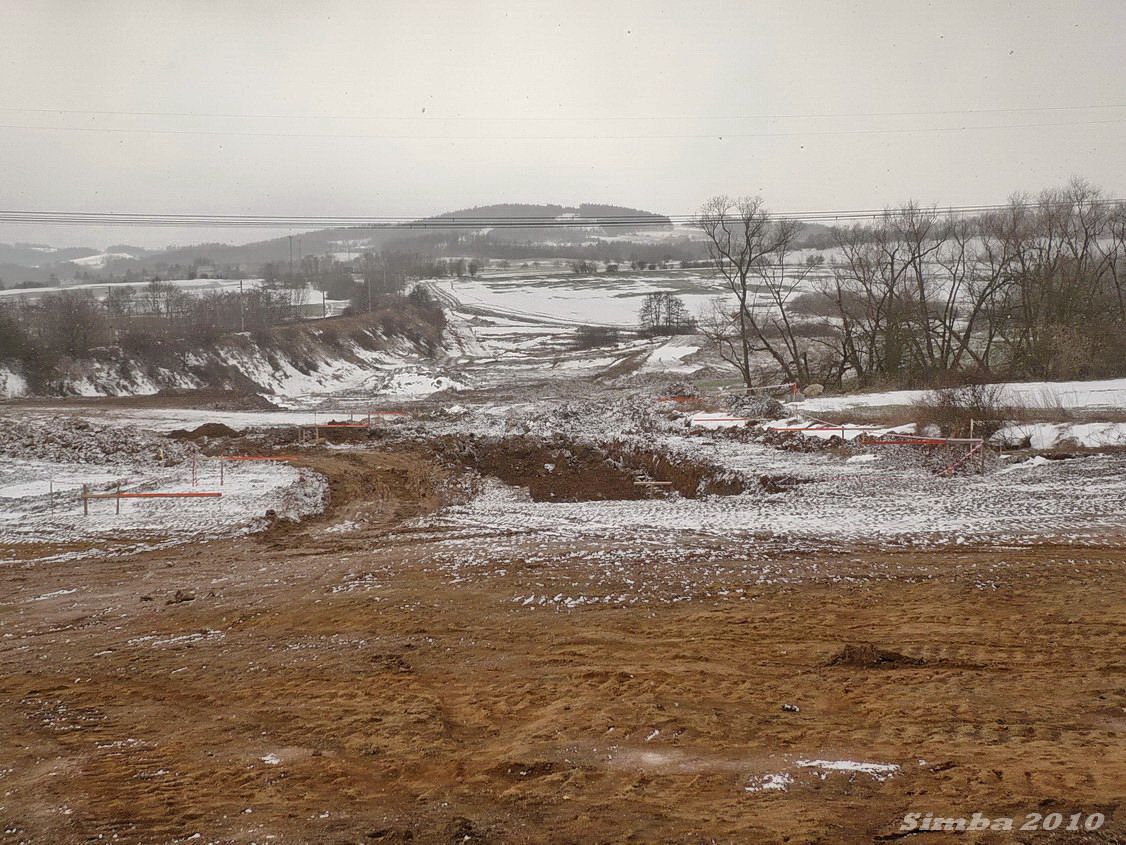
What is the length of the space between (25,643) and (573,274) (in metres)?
127

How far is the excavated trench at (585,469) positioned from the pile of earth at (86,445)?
878 cm

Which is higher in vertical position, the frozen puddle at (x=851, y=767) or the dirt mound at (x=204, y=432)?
the dirt mound at (x=204, y=432)

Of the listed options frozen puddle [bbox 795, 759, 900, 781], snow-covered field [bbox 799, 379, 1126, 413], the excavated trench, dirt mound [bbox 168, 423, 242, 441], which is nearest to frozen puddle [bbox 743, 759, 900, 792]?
frozen puddle [bbox 795, 759, 900, 781]

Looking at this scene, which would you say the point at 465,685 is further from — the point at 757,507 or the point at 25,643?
the point at 757,507

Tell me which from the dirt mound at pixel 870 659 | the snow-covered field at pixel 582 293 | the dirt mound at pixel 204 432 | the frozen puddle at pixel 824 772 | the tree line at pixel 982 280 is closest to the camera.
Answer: the frozen puddle at pixel 824 772

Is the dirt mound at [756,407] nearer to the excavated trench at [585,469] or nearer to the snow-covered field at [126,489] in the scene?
the excavated trench at [585,469]

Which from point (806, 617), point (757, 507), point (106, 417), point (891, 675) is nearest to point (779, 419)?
point (757, 507)

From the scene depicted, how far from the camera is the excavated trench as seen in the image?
2089 cm

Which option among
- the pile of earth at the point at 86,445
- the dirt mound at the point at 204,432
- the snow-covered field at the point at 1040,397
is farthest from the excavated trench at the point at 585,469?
the snow-covered field at the point at 1040,397

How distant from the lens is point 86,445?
24.5m

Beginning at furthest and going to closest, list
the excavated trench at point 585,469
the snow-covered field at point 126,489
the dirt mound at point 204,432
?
the dirt mound at point 204,432, the excavated trench at point 585,469, the snow-covered field at point 126,489

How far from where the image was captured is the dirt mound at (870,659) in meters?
8.45

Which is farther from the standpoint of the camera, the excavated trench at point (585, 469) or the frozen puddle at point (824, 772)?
the excavated trench at point (585, 469)

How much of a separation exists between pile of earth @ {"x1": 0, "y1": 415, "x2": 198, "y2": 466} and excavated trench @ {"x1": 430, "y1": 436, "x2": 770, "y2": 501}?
8.78 meters
